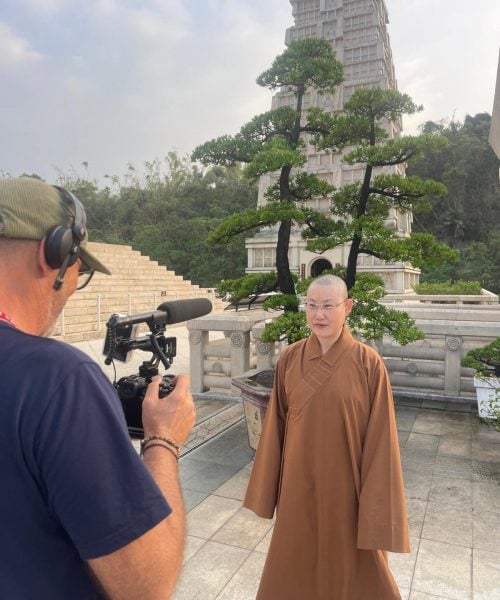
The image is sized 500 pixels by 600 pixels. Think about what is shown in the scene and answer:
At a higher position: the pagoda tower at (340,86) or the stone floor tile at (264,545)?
the pagoda tower at (340,86)

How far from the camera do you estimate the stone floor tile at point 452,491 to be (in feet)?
12.2

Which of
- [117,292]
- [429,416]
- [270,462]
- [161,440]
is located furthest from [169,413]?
[117,292]

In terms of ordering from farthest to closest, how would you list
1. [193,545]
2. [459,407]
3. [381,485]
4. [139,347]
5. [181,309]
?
1. [459,407]
2. [193,545]
3. [381,485]
4. [181,309]
5. [139,347]

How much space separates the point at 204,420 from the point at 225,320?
60.0 inches

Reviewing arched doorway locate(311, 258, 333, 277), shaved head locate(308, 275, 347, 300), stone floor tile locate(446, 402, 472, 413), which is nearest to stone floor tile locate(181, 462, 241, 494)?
shaved head locate(308, 275, 347, 300)

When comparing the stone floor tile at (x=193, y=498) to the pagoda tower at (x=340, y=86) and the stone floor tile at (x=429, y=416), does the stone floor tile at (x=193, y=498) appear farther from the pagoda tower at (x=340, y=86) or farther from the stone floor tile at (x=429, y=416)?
the pagoda tower at (x=340, y=86)

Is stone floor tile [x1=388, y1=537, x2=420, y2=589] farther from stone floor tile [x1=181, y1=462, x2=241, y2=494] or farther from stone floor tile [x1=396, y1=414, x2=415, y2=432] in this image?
stone floor tile [x1=396, y1=414, x2=415, y2=432]

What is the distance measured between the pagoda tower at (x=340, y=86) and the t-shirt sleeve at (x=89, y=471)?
25031mm

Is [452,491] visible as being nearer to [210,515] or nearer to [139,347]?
[210,515]

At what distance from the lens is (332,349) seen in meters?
2.52

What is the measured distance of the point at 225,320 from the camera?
675 centimetres

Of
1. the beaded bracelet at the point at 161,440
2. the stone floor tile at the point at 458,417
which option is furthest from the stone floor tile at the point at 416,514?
the beaded bracelet at the point at 161,440

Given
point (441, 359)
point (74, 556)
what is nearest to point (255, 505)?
point (74, 556)

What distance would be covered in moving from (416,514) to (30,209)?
11.7ft
